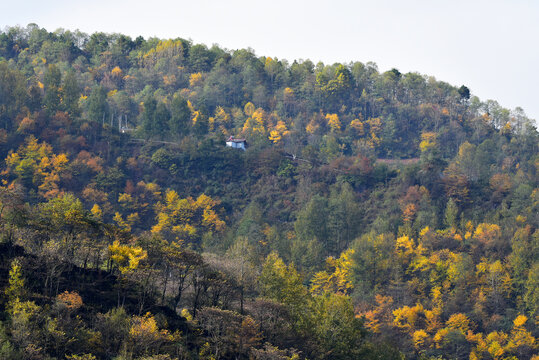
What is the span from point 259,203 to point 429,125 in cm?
4213

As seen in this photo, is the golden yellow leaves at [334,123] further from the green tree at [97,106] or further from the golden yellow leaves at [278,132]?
the green tree at [97,106]

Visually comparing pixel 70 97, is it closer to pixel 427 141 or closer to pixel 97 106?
pixel 97 106

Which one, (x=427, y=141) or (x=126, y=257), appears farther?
(x=427, y=141)

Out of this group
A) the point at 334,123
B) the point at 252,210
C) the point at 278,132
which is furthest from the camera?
the point at 334,123

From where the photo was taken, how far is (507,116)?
12656cm

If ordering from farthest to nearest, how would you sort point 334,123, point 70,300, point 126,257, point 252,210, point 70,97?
point 334,123
point 70,97
point 252,210
point 126,257
point 70,300

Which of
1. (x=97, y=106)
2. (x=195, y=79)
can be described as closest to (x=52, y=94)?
(x=97, y=106)

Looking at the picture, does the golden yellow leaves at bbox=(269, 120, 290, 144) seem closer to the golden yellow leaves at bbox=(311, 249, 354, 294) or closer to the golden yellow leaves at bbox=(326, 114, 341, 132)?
the golden yellow leaves at bbox=(326, 114, 341, 132)

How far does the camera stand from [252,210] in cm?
9075

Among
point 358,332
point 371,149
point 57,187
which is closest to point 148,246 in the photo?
point 358,332

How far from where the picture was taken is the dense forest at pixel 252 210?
4547cm

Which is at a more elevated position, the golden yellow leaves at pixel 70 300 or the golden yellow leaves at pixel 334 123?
the golden yellow leaves at pixel 334 123

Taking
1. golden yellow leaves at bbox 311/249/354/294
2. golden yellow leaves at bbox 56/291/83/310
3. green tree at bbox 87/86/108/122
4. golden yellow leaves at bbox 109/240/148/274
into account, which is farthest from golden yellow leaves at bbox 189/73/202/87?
golden yellow leaves at bbox 56/291/83/310

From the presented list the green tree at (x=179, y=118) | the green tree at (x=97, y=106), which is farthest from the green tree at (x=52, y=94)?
the green tree at (x=179, y=118)
